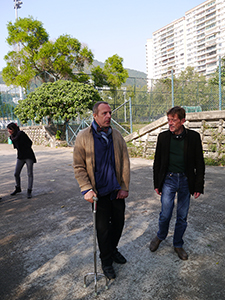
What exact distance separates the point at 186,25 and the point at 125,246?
152069 millimetres

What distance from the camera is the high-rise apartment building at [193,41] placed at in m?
110

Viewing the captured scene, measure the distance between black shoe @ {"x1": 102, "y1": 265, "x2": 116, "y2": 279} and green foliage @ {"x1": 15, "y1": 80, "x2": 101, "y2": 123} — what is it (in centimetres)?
1386

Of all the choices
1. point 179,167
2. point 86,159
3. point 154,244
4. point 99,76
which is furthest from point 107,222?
point 99,76

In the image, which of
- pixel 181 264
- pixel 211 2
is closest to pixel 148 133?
pixel 181 264

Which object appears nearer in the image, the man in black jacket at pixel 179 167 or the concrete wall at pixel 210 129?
the man in black jacket at pixel 179 167

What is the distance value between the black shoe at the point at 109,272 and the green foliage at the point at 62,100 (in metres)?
13.9

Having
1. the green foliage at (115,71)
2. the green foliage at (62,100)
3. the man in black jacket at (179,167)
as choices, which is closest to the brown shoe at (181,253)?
the man in black jacket at (179,167)

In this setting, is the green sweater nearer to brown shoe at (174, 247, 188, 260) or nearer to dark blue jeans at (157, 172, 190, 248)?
dark blue jeans at (157, 172, 190, 248)

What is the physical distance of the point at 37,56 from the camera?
64.0 ft

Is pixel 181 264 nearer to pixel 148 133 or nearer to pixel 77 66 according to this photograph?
pixel 148 133

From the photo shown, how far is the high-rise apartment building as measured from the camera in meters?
110

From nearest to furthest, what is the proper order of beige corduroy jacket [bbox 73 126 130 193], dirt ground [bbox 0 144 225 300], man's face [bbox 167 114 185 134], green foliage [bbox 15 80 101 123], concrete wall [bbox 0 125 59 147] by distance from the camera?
dirt ground [bbox 0 144 225 300]
beige corduroy jacket [bbox 73 126 130 193]
man's face [bbox 167 114 185 134]
green foliage [bbox 15 80 101 123]
concrete wall [bbox 0 125 59 147]

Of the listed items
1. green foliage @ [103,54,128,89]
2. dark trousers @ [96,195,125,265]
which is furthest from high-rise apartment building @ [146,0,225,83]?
dark trousers @ [96,195,125,265]

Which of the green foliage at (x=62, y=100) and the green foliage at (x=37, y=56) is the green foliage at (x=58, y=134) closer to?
the green foliage at (x=62, y=100)
